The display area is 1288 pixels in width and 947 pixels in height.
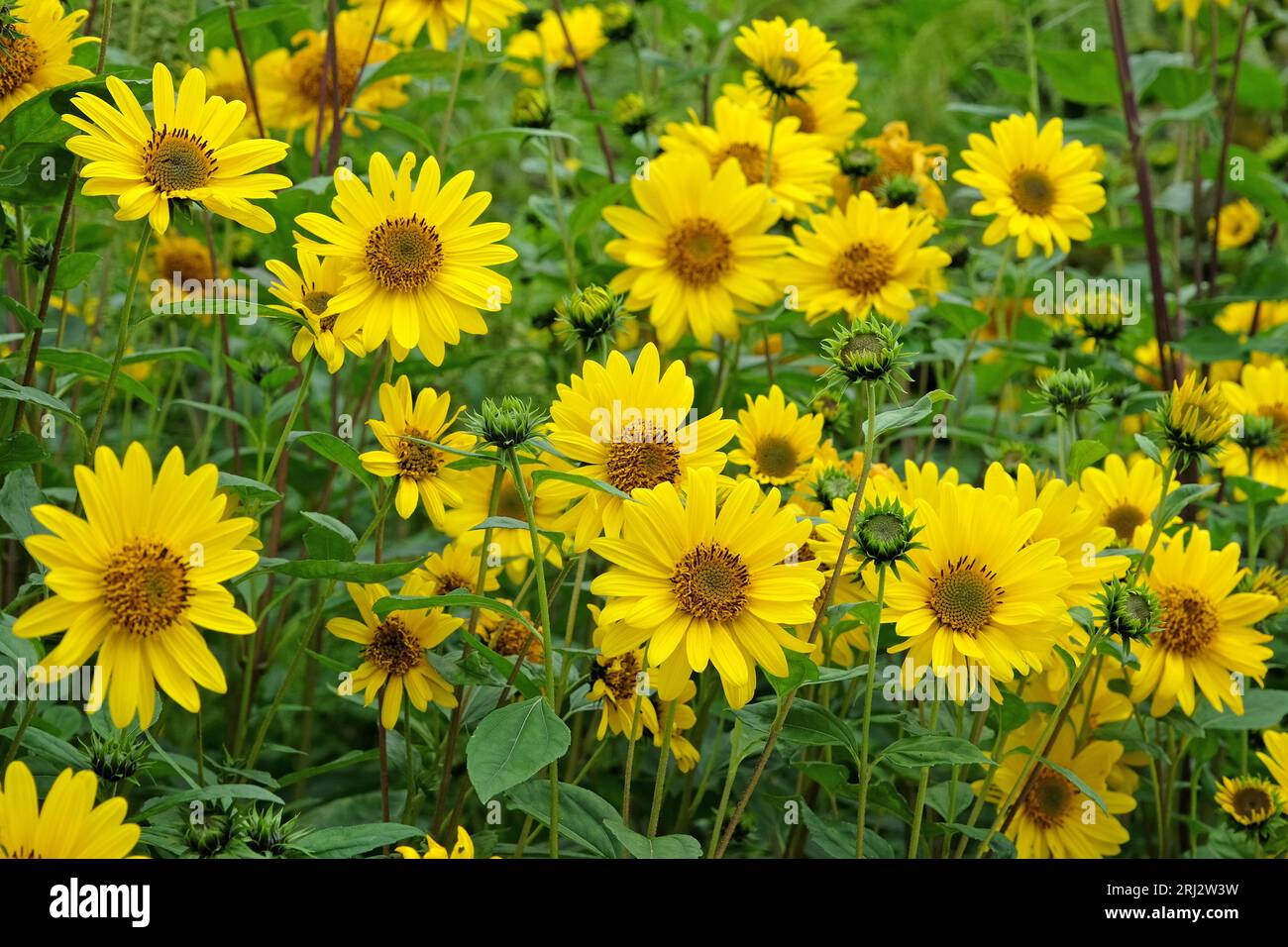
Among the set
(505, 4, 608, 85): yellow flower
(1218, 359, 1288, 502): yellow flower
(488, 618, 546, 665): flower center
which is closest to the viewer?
(488, 618, 546, 665): flower center

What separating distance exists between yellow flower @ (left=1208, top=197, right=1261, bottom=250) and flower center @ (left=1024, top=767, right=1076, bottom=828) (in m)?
1.30

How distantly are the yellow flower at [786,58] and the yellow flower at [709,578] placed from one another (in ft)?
2.78

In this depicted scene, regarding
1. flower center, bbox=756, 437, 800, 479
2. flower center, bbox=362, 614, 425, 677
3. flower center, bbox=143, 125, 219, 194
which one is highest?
flower center, bbox=143, 125, 219, 194

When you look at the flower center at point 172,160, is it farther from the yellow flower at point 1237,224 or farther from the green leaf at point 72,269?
the yellow flower at point 1237,224

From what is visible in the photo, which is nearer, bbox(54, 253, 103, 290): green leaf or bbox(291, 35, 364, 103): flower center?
bbox(54, 253, 103, 290): green leaf

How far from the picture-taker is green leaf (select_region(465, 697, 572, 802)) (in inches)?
38.2

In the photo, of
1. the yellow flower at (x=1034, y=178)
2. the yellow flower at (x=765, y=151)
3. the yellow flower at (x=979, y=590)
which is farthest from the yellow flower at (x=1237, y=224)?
the yellow flower at (x=979, y=590)

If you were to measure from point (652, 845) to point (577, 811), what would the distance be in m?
0.11

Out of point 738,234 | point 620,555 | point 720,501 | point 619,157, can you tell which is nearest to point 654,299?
point 738,234

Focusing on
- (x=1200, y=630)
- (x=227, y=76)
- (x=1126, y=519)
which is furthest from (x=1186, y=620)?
(x=227, y=76)

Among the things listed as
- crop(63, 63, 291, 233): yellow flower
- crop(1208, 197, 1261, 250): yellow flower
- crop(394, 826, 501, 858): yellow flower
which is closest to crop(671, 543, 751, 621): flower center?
crop(394, 826, 501, 858): yellow flower

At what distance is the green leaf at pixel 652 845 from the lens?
3.44 ft

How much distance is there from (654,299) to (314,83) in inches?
28.1

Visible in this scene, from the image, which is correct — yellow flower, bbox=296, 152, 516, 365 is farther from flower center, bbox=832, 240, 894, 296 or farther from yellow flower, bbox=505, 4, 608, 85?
yellow flower, bbox=505, 4, 608, 85
